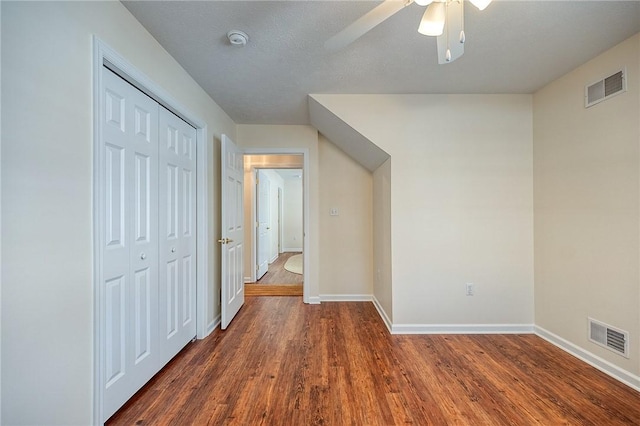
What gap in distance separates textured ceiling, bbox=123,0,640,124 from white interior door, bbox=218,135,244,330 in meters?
0.67

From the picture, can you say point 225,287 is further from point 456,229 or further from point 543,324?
point 543,324

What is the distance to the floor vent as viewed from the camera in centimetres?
183

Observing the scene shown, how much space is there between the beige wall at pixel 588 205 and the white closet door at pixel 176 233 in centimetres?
326

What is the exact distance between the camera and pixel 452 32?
1320 millimetres

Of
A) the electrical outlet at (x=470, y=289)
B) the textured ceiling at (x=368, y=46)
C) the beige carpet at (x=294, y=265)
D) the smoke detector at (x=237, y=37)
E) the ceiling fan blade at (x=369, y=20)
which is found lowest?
the beige carpet at (x=294, y=265)

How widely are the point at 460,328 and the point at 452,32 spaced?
2.54 meters

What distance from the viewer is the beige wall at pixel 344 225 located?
143 inches

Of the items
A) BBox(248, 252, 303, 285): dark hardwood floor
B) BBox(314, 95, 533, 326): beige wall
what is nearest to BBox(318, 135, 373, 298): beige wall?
BBox(314, 95, 533, 326): beige wall

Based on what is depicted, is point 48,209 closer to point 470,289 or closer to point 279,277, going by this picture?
point 470,289

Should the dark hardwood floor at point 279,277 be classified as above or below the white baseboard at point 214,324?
below

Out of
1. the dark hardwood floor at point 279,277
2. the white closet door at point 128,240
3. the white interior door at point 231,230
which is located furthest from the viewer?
the dark hardwood floor at point 279,277

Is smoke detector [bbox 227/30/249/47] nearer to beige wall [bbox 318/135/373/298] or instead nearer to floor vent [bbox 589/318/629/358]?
beige wall [bbox 318/135/373/298]

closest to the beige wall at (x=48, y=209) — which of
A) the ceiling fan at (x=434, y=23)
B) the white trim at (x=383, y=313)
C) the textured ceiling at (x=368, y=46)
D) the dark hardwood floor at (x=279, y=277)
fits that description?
the textured ceiling at (x=368, y=46)

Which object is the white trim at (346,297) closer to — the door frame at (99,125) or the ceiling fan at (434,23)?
the door frame at (99,125)
